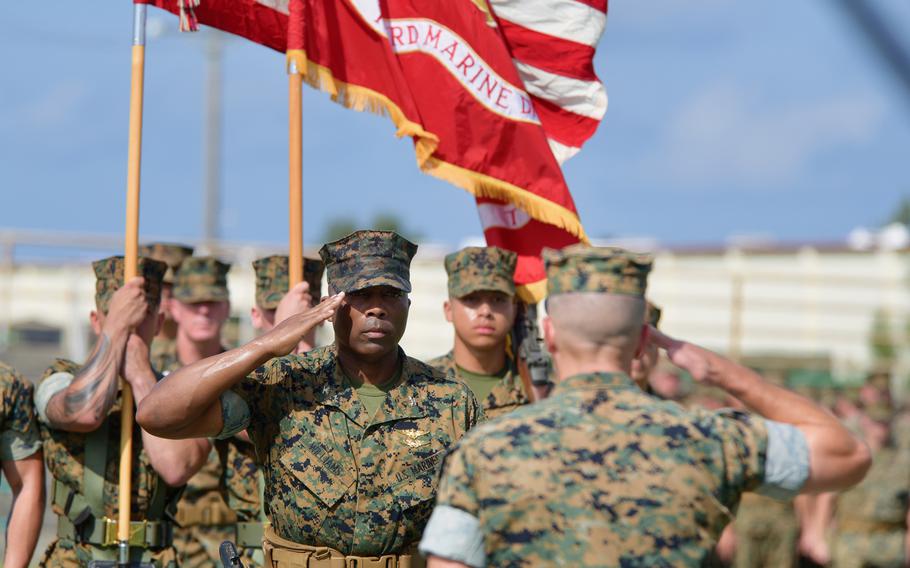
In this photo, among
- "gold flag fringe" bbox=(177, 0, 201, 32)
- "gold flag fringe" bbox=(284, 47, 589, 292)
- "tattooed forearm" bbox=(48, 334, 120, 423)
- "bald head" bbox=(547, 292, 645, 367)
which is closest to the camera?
"bald head" bbox=(547, 292, 645, 367)

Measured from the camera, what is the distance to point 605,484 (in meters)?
3.67

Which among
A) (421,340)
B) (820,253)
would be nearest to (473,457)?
(421,340)

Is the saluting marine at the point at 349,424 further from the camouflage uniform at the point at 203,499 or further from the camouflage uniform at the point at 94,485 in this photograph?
the camouflage uniform at the point at 203,499

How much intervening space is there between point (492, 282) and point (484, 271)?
8 cm

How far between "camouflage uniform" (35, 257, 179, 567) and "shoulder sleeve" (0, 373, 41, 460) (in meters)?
0.08

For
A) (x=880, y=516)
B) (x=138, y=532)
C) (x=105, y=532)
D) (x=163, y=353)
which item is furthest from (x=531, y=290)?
(x=880, y=516)

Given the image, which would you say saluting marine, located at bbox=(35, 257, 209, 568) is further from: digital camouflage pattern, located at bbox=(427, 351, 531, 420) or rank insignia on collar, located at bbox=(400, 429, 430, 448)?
digital camouflage pattern, located at bbox=(427, 351, 531, 420)

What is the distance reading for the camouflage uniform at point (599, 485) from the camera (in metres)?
3.66

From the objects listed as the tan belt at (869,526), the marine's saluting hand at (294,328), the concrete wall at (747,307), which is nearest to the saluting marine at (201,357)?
the marine's saluting hand at (294,328)

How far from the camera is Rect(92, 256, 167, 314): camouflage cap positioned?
625cm

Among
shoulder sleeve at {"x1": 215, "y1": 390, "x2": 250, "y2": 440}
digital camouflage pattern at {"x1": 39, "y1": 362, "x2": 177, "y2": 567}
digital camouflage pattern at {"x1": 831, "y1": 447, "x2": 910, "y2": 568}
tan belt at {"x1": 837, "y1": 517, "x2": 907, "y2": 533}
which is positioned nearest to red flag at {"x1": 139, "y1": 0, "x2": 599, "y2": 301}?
digital camouflage pattern at {"x1": 39, "y1": 362, "x2": 177, "y2": 567}

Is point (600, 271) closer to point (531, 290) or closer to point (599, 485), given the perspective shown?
point (599, 485)

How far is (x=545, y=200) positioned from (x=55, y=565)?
3177 millimetres

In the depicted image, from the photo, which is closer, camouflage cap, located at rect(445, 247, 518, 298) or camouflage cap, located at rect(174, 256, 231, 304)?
camouflage cap, located at rect(445, 247, 518, 298)
